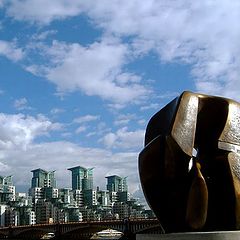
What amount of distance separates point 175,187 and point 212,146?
1.52 metres

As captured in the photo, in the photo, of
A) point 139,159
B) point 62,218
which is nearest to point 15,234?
point 62,218

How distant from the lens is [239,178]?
35.7 ft

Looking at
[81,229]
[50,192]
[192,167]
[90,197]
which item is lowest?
[81,229]

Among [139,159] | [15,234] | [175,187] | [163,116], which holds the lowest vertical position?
[15,234]

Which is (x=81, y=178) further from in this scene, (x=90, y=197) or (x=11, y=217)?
(x=11, y=217)

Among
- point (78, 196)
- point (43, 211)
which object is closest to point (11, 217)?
point (43, 211)

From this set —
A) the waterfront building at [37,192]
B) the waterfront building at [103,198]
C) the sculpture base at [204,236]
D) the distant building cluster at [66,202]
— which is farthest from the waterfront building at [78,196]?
the sculpture base at [204,236]

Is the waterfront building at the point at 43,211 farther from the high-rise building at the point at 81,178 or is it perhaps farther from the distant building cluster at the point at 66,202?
the high-rise building at the point at 81,178

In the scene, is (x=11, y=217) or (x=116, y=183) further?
(x=116, y=183)

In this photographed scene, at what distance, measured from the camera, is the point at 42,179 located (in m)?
181

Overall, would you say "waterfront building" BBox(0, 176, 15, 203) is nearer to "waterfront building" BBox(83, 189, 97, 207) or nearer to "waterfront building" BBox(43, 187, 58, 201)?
"waterfront building" BBox(43, 187, 58, 201)

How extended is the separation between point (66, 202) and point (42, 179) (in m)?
39.5

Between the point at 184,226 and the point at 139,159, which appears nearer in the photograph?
the point at 184,226

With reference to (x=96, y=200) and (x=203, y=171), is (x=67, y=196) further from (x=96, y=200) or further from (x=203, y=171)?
(x=203, y=171)
